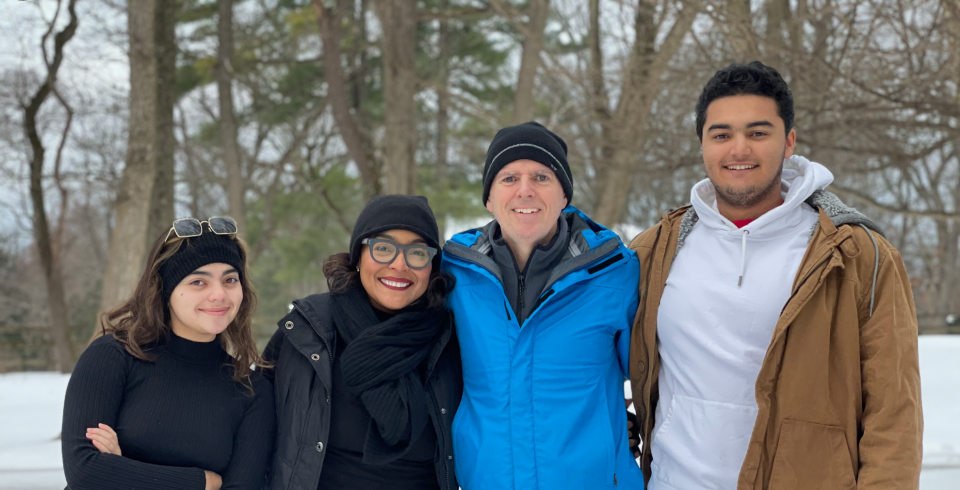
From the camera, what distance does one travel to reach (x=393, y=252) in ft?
8.29

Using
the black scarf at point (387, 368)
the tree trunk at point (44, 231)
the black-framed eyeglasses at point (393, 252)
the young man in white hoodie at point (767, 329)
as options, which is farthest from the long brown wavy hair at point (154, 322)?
the tree trunk at point (44, 231)

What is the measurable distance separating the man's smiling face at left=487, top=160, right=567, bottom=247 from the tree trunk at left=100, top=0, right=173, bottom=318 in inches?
218

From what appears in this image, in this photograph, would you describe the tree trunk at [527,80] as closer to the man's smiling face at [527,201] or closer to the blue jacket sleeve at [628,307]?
the man's smiling face at [527,201]

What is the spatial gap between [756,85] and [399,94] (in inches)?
239

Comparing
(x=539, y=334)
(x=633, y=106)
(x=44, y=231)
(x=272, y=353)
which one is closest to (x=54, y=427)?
(x=272, y=353)

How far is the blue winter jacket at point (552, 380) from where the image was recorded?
229 cm

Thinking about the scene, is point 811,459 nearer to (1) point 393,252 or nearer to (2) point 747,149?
(2) point 747,149

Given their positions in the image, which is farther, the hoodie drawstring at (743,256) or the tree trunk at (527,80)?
the tree trunk at (527,80)

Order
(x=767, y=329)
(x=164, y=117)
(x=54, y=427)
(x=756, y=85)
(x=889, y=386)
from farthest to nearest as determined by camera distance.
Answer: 1. (x=164, y=117)
2. (x=54, y=427)
3. (x=756, y=85)
4. (x=767, y=329)
5. (x=889, y=386)

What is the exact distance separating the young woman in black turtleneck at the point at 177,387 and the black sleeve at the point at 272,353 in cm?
5

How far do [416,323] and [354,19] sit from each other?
11.4 meters

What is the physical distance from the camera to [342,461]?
7.95ft

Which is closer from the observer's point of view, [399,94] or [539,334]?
[539,334]

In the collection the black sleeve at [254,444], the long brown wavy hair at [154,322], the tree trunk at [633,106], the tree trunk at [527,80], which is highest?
the tree trunk at [527,80]
